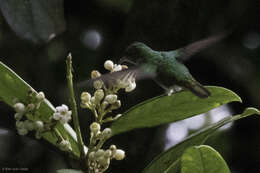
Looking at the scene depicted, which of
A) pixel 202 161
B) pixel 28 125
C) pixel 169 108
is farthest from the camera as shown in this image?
pixel 169 108

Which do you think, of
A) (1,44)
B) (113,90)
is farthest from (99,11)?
(113,90)

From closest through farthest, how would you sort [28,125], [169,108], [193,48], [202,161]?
[202,161]
[28,125]
[169,108]
[193,48]

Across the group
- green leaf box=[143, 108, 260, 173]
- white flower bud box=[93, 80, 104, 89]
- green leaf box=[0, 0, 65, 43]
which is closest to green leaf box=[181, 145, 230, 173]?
green leaf box=[143, 108, 260, 173]

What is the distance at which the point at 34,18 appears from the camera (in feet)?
→ 6.65

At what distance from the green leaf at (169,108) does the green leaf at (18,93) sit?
17 cm

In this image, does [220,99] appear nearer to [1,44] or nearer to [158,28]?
[158,28]

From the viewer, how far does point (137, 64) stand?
166 cm

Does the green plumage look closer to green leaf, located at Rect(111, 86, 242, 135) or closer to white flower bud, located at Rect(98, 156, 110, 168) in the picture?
green leaf, located at Rect(111, 86, 242, 135)

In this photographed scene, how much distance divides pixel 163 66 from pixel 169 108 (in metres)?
0.23

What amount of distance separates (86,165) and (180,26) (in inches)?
44.3

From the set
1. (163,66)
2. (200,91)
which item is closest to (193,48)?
(163,66)

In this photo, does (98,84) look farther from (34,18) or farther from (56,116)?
(34,18)

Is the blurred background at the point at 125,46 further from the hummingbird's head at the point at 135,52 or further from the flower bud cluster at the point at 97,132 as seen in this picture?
the hummingbird's head at the point at 135,52

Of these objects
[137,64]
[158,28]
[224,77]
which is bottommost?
[224,77]
